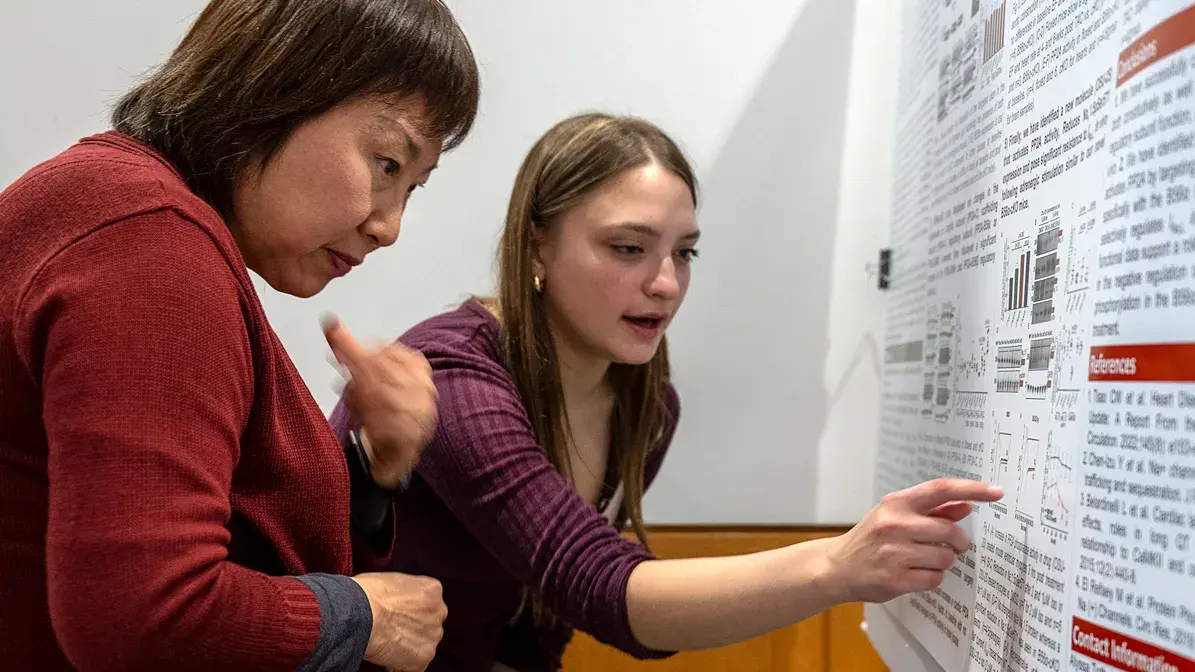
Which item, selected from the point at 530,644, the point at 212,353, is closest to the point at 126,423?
the point at 212,353

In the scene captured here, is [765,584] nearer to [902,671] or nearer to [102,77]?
[902,671]

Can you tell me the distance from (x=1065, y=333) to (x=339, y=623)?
0.52 m

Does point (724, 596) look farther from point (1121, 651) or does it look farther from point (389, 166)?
point (389, 166)

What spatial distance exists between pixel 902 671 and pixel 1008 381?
1.49 feet

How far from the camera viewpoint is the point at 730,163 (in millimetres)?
1394

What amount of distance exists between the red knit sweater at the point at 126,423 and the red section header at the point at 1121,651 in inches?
18.8

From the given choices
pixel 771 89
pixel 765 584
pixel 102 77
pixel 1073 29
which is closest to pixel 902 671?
pixel 765 584

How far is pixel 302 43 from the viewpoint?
2.04 feet

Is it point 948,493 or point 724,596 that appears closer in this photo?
point 948,493

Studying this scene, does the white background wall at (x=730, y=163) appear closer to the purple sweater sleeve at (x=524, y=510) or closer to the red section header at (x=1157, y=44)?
the purple sweater sleeve at (x=524, y=510)

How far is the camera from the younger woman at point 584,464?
756 mm

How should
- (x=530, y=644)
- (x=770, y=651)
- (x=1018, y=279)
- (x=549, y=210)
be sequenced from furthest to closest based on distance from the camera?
(x=770, y=651), (x=530, y=644), (x=549, y=210), (x=1018, y=279)

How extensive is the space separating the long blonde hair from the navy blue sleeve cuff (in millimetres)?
389

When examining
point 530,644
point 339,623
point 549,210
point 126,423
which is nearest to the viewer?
point 126,423
